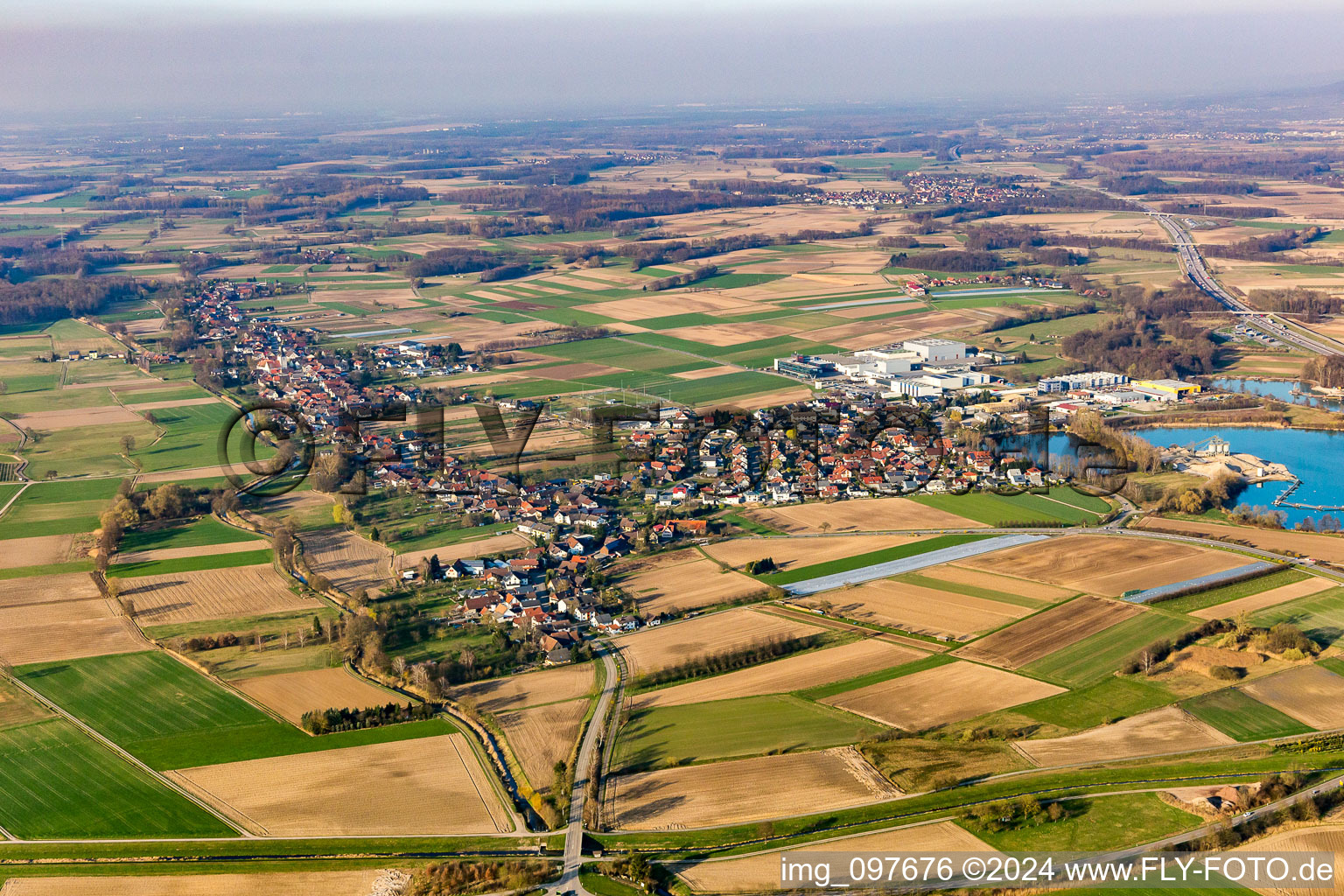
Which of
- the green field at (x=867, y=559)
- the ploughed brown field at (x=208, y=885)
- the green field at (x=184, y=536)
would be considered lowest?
the ploughed brown field at (x=208, y=885)

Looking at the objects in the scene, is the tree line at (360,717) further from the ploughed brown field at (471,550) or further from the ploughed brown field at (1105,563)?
the ploughed brown field at (1105,563)

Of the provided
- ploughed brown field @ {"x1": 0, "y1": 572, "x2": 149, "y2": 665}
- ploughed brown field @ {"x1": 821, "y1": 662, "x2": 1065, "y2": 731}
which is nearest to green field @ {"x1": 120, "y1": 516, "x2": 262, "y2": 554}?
ploughed brown field @ {"x1": 0, "y1": 572, "x2": 149, "y2": 665}

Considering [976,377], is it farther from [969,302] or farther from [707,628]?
[707,628]

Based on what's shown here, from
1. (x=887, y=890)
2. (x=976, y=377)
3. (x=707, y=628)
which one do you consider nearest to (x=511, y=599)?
(x=707, y=628)

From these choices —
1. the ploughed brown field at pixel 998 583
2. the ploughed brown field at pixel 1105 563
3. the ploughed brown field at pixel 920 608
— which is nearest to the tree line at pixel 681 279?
the ploughed brown field at pixel 1105 563

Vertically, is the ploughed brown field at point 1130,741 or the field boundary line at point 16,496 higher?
the field boundary line at point 16,496

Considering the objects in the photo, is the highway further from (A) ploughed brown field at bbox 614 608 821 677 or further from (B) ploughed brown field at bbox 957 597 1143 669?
(A) ploughed brown field at bbox 614 608 821 677
